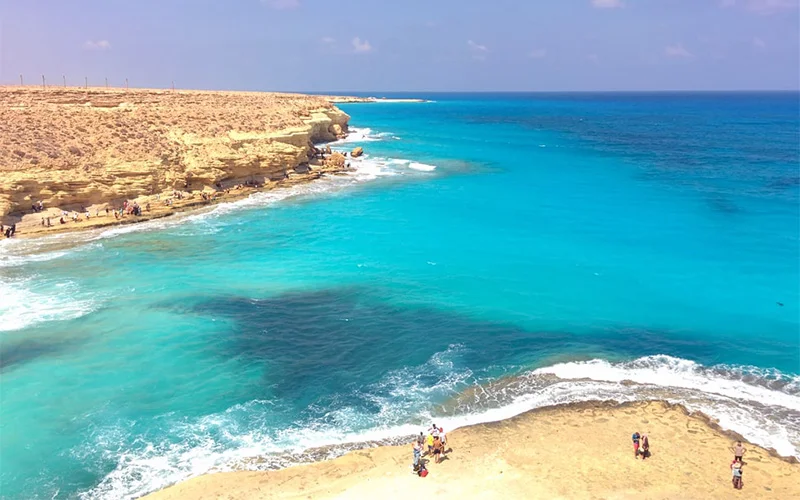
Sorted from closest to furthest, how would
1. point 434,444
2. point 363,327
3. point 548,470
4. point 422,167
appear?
1. point 548,470
2. point 434,444
3. point 363,327
4. point 422,167

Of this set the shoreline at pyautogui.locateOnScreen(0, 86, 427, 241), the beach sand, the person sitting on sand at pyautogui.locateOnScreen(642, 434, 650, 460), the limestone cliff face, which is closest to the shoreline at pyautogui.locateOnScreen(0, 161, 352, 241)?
the shoreline at pyautogui.locateOnScreen(0, 86, 427, 241)

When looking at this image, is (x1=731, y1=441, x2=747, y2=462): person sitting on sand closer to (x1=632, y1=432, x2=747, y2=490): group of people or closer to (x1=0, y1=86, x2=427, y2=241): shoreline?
(x1=632, y1=432, x2=747, y2=490): group of people

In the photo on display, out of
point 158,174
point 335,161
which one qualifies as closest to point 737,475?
point 158,174

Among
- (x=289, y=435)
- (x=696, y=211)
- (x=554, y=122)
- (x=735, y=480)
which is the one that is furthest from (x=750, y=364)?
(x=554, y=122)

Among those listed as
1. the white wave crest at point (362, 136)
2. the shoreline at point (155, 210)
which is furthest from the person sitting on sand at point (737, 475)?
the white wave crest at point (362, 136)

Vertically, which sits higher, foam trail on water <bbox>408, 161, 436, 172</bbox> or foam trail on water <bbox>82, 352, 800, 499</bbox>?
foam trail on water <bbox>408, 161, 436, 172</bbox>

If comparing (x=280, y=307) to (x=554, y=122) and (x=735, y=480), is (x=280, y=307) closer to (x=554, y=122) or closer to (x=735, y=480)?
(x=735, y=480)

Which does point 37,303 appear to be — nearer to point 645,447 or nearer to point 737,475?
point 645,447
